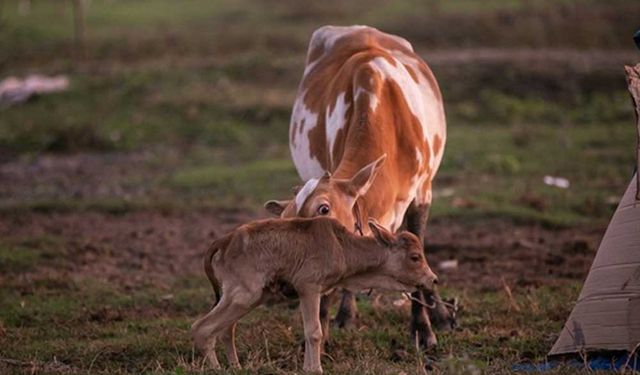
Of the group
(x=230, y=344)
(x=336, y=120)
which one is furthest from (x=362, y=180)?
(x=336, y=120)

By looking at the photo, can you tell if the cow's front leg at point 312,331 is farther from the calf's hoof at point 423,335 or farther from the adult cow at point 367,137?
the calf's hoof at point 423,335

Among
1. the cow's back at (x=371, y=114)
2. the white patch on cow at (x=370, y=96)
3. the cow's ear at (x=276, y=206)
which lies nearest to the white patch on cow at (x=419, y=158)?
the cow's back at (x=371, y=114)

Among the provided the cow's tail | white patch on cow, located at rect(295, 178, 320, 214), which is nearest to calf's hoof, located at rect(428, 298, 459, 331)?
white patch on cow, located at rect(295, 178, 320, 214)

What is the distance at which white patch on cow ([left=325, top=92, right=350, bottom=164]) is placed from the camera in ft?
26.6

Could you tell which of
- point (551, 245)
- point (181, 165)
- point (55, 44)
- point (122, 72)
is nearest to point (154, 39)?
point (55, 44)

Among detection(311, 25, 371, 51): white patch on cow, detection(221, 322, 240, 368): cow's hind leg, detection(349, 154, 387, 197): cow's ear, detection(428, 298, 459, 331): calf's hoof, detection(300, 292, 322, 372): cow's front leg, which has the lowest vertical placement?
detection(428, 298, 459, 331): calf's hoof

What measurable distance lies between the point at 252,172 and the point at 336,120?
7396 millimetres

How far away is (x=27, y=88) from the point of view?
67.6 feet

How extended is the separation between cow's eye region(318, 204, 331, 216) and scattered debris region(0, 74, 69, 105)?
1472cm

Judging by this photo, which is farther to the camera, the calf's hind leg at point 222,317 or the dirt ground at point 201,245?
the dirt ground at point 201,245

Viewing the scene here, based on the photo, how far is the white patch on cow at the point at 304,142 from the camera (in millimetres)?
8812

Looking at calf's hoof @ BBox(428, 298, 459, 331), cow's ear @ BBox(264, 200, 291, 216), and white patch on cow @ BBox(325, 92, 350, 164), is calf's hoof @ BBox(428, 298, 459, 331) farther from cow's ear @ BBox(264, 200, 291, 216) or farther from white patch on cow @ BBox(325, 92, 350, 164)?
cow's ear @ BBox(264, 200, 291, 216)

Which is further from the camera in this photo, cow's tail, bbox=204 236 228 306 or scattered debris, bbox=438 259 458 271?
scattered debris, bbox=438 259 458 271

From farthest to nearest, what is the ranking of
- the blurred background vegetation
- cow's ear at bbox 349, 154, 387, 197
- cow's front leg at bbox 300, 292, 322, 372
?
the blurred background vegetation < cow's ear at bbox 349, 154, 387, 197 < cow's front leg at bbox 300, 292, 322, 372
